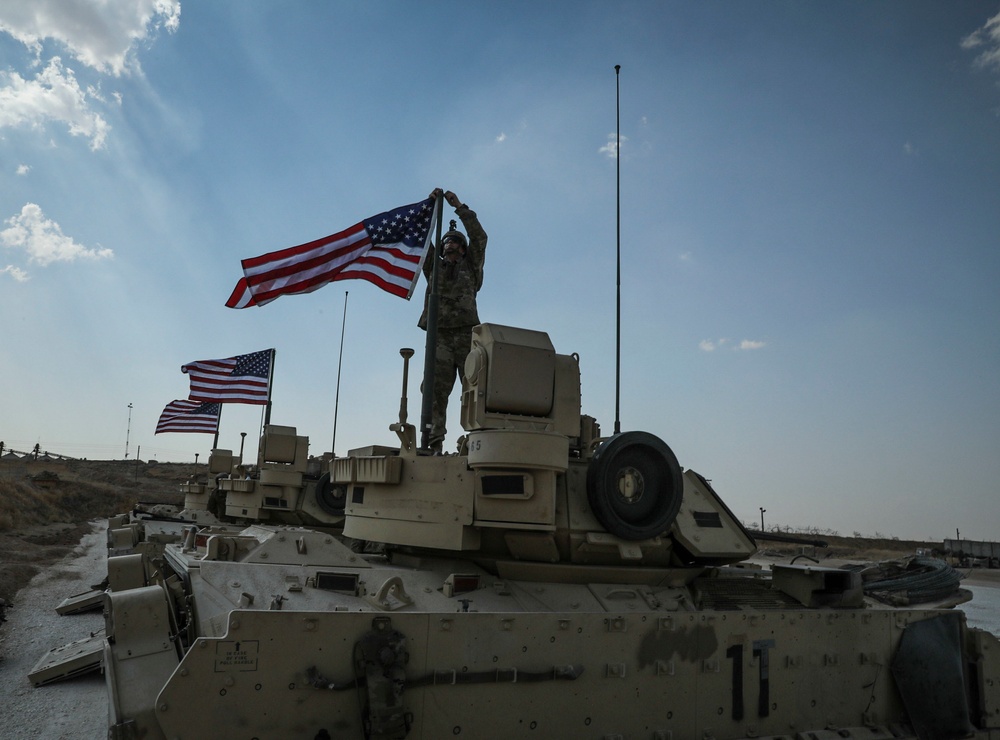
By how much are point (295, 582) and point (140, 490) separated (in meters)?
51.4

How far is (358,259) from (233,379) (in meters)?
12.4

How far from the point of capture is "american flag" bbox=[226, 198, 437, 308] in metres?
10.6

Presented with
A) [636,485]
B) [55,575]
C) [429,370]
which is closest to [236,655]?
[636,485]

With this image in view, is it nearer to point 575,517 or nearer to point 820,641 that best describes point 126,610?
point 575,517

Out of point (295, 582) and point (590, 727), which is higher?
point (295, 582)

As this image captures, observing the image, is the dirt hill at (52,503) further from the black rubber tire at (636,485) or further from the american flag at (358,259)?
the black rubber tire at (636,485)

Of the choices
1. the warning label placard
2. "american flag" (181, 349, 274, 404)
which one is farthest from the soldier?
"american flag" (181, 349, 274, 404)

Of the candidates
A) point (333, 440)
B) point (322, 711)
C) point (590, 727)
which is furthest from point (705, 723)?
point (333, 440)

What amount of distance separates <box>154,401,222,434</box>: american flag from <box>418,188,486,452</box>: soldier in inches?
705

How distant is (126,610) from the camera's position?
508cm

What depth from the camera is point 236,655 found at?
4352mm

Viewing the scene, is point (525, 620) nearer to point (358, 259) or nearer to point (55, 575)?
point (358, 259)

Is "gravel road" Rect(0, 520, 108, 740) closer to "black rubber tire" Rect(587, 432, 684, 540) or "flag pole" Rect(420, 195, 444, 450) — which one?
"flag pole" Rect(420, 195, 444, 450)

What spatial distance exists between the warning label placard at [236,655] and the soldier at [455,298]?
194 inches
